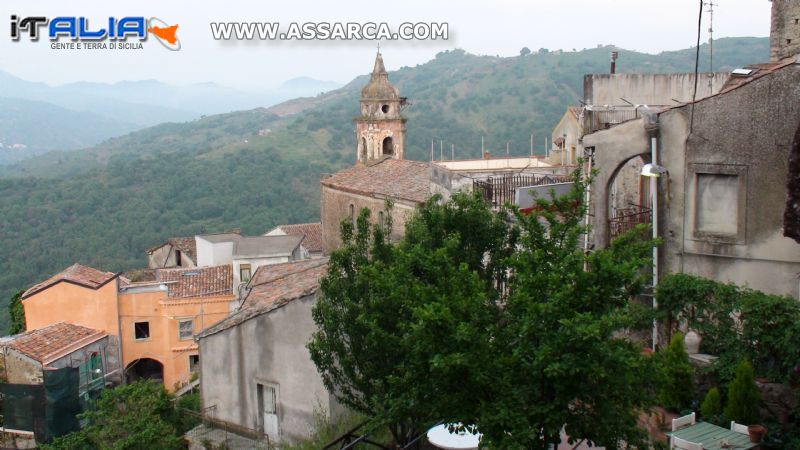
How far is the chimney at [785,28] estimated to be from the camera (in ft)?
53.5

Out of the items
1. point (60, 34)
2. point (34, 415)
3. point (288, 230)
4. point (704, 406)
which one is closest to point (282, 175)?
point (288, 230)

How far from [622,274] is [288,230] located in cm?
3840

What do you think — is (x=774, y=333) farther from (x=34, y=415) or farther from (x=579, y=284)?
(x=34, y=415)

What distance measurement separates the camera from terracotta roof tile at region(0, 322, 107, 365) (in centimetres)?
2641

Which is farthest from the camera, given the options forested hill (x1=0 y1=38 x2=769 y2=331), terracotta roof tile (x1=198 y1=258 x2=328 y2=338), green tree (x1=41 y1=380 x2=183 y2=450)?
forested hill (x1=0 y1=38 x2=769 y2=331)

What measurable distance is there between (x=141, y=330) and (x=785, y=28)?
80.1 ft

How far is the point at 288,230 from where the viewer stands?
46.0m

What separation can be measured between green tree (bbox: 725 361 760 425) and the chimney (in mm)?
8194

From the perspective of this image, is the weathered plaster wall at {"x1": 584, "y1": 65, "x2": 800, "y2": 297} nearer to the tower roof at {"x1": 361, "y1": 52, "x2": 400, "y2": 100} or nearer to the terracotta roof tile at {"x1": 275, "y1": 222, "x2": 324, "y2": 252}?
the tower roof at {"x1": 361, "y1": 52, "x2": 400, "y2": 100}

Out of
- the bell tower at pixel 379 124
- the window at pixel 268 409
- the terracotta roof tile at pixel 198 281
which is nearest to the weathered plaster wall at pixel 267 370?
the window at pixel 268 409

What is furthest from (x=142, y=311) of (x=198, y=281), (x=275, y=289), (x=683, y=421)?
(x=683, y=421)

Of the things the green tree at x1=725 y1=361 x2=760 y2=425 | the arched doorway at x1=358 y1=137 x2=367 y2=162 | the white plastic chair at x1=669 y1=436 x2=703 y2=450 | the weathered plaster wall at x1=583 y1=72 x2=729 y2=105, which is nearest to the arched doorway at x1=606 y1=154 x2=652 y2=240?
the weathered plaster wall at x1=583 y1=72 x2=729 y2=105

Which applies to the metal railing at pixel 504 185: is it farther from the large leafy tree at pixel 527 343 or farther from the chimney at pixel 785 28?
the large leafy tree at pixel 527 343

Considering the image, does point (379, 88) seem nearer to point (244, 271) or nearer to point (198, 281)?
point (244, 271)
